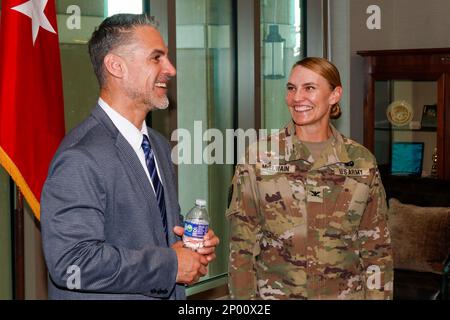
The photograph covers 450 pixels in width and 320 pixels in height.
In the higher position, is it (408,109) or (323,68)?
(323,68)

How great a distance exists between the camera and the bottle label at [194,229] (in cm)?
193

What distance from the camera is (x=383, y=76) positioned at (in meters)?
5.54

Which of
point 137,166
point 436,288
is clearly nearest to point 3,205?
point 137,166

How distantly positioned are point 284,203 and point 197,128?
2.16 metres

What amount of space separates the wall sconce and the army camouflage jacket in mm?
2779

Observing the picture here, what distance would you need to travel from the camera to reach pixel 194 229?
76.2 inches

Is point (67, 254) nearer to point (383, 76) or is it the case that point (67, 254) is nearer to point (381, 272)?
point (381, 272)

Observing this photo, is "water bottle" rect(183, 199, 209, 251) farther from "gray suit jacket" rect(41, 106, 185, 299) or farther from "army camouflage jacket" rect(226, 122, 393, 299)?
"army camouflage jacket" rect(226, 122, 393, 299)

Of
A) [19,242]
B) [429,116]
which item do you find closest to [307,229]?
[19,242]

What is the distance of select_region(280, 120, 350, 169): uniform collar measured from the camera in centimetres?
264

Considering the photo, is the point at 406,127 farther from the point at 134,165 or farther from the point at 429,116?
the point at 134,165

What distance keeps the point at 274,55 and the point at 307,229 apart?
119 inches

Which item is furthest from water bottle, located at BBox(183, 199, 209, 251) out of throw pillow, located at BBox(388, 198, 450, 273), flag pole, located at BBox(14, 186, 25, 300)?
throw pillow, located at BBox(388, 198, 450, 273)

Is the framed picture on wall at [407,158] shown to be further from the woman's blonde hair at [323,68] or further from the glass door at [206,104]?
the woman's blonde hair at [323,68]
